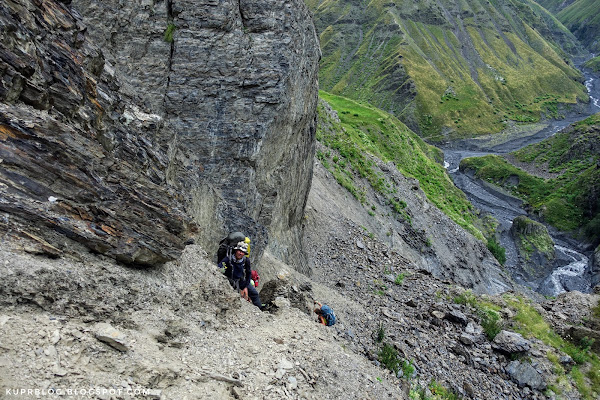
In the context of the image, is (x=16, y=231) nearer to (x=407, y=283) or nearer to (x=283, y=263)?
(x=283, y=263)

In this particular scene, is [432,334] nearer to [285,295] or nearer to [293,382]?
[285,295]

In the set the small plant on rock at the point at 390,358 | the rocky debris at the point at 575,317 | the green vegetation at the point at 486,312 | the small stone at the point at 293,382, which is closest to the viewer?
the small stone at the point at 293,382

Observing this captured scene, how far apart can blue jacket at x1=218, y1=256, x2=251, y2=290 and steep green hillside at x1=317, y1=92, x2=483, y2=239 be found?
27202 mm

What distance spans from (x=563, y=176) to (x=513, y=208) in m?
24.4

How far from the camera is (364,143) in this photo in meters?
55.5

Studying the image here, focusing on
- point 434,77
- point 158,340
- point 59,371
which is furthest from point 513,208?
point 434,77

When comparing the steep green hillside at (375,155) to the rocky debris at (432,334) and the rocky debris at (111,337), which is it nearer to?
the rocky debris at (432,334)

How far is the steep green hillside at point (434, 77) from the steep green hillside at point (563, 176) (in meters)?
31.4

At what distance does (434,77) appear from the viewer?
165 metres

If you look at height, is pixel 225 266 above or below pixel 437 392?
above

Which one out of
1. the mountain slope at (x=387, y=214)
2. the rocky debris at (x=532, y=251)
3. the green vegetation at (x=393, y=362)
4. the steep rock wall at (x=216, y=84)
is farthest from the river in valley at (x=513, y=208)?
the steep rock wall at (x=216, y=84)

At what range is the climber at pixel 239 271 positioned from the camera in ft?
42.8

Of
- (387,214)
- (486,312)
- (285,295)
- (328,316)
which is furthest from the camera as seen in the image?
(387,214)

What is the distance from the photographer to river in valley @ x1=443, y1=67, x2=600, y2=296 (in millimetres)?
56438
